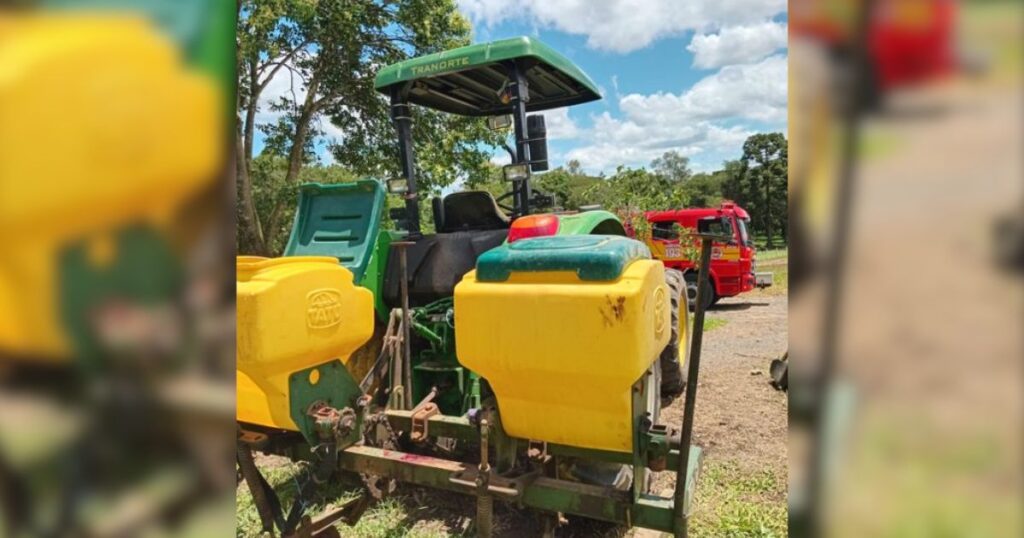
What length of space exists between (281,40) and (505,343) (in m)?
10.8

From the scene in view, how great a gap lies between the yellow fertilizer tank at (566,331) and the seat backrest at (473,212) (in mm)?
1788

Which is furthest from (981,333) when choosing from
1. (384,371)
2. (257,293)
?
(384,371)

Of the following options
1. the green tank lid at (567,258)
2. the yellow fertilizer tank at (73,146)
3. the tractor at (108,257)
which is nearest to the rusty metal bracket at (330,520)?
the green tank lid at (567,258)

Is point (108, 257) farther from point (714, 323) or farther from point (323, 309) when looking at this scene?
point (714, 323)

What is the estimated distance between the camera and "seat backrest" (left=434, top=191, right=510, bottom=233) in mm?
4352

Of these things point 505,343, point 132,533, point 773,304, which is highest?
point 132,533

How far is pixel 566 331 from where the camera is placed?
7.26ft

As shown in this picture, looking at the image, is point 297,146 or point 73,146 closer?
point 73,146

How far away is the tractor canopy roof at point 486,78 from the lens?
369 cm

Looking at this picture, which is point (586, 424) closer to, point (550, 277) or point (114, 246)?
point (550, 277)

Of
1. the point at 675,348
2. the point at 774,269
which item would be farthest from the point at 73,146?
the point at 774,269

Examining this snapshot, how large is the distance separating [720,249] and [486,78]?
936 centimetres

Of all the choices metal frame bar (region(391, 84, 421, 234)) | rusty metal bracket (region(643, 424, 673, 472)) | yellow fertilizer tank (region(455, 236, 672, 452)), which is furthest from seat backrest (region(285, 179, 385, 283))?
rusty metal bracket (region(643, 424, 673, 472))

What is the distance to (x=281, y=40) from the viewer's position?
37.2ft
